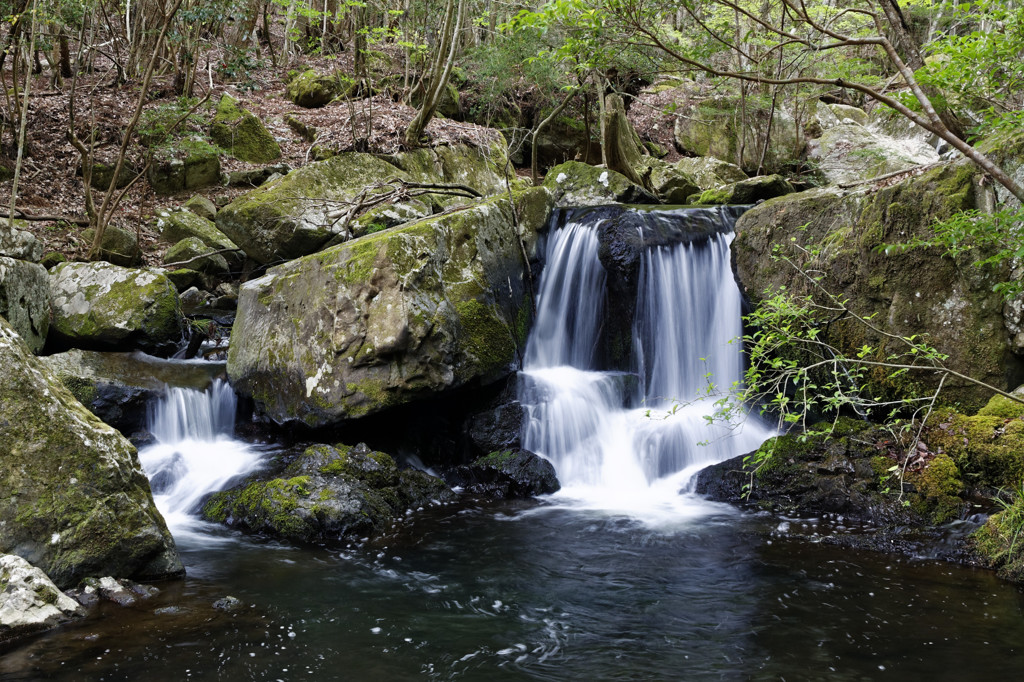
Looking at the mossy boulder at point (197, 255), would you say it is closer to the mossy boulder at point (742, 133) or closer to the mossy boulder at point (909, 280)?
the mossy boulder at point (909, 280)

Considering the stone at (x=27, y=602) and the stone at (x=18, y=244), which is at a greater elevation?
the stone at (x=18, y=244)

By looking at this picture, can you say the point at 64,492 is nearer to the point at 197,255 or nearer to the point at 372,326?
the point at 372,326

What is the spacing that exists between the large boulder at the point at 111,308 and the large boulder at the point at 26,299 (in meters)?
0.28

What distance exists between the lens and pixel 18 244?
897 cm

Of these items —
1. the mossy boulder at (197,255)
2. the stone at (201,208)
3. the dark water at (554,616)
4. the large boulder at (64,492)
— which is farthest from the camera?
the stone at (201,208)

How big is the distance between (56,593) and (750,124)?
17.5m

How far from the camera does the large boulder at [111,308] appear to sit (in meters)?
9.06

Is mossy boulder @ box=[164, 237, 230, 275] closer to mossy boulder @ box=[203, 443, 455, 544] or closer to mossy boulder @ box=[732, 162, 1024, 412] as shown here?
Result: mossy boulder @ box=[203, 443, 455, 544]

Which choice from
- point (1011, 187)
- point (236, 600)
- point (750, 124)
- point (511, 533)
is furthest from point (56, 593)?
point (750, 124)

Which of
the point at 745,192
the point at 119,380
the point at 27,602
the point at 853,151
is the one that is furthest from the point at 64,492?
the point at 853,151

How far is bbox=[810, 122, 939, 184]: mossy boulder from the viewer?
51.6 ft

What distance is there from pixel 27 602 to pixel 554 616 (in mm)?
3212

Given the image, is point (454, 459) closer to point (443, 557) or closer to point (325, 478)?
point (325, 478)

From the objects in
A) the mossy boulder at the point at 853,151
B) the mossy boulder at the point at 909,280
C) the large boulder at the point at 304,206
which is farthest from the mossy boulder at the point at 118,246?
the mossy boulder at the point at 853,151
